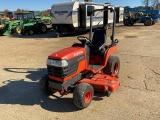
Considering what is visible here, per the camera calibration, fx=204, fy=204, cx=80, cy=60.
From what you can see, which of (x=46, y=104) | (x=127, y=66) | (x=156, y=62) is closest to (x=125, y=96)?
(x=46, y=104)

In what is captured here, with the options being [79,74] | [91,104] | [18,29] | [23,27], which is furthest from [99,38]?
[18,29]

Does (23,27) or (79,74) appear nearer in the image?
(79,74)

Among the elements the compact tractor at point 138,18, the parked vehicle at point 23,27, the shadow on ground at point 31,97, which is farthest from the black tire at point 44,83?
the compact tractor at point 138,18

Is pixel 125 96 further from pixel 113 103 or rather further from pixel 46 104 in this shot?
pixel 46 104

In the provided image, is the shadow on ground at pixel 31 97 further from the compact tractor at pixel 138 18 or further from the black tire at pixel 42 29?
the compact tractor at pixel 138 18

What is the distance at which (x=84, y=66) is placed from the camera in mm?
4719

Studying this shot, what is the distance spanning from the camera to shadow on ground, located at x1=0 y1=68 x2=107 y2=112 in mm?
4414

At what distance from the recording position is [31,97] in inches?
192

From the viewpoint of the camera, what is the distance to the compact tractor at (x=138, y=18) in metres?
22.8

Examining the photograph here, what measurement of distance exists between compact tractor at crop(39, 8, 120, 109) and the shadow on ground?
20cm

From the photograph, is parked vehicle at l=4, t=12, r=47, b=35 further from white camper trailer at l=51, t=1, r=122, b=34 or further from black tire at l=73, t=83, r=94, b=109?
black tire at l=73, t=83, r=94, b=109

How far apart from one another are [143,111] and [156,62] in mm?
3910

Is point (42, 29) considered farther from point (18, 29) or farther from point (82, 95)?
point (82, 95)

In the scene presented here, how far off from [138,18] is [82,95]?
21282 mm
